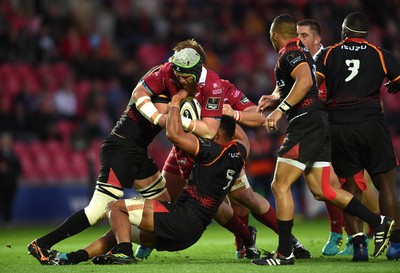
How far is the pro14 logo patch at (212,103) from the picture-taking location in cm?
912

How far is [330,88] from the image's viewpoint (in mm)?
9680

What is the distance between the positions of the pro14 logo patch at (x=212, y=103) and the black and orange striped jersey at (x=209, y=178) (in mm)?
471

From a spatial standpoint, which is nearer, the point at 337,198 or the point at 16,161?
the point at 337,198

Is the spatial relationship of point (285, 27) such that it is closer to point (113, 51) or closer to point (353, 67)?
point (353, 67)

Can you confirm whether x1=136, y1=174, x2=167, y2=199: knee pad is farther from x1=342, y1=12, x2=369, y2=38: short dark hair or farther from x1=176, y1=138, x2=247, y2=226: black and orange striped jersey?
x1=342, y1=12, x2=369, y2=38: short dark hair

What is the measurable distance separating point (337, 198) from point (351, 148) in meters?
0.86

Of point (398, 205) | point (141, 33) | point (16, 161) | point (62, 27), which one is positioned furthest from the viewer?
point (141, 33)

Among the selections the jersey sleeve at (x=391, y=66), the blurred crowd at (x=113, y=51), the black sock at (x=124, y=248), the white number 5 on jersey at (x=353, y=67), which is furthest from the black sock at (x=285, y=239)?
the blurred crowd at (x=113, y=51)

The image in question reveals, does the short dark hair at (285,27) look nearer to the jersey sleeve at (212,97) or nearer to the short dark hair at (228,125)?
the jersey sleeve at (212,97)

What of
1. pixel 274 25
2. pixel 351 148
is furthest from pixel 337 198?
pixel 274 25

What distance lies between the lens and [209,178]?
866 centimetres

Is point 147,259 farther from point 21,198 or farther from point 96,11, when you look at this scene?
point 96,11

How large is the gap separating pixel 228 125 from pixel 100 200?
1.50 metres

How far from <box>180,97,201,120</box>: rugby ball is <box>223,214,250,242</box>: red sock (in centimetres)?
113
